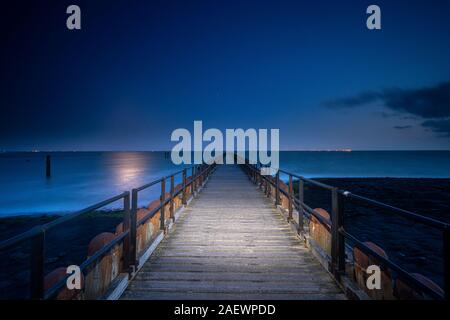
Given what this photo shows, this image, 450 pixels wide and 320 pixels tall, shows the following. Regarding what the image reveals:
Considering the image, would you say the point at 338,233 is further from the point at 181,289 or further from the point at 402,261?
the point at 402,261

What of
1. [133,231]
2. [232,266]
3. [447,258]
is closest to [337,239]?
[232,266]

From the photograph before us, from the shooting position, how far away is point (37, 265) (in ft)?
6.97

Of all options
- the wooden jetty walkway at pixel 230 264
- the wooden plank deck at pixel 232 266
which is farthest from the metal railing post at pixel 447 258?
the wooden plank deck at pixel 232 266

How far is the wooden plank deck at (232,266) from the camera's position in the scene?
11.3ft

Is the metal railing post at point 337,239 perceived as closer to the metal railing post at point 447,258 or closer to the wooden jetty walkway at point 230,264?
the wooden jetty walkway at point 230,264

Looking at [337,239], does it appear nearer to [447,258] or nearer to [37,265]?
[447,258]

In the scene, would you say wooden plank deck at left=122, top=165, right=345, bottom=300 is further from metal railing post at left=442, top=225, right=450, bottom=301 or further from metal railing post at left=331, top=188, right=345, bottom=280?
metal railing post at left=442, top=225, right=450, bottom=301

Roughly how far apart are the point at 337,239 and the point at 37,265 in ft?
11.1

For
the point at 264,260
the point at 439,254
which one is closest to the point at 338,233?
the point at 264,260

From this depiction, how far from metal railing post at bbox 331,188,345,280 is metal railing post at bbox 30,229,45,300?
3325 millimetres

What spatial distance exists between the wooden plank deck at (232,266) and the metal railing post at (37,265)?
4.39 feet

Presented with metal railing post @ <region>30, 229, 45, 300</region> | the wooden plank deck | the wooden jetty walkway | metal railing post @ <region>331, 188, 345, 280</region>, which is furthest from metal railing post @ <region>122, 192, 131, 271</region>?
metal railing post @ <region>331, 188, 345, 280</region>

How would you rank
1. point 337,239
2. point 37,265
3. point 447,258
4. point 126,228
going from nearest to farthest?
1. point 447,258
2. point 37,265
3. point 337,239
4. point 126,228
